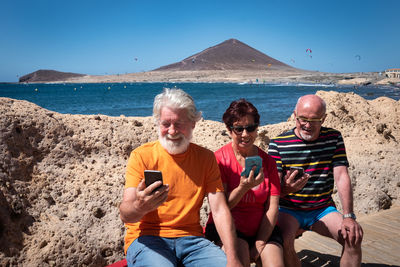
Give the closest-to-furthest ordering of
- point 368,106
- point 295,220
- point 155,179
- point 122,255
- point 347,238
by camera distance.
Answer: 1. point 155,179
2. point 347,238
3. point 295,220
4. point 122,255
5. point 368,106

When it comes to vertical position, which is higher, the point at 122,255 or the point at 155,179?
the point at 155,179

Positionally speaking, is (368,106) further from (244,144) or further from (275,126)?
(244,144)

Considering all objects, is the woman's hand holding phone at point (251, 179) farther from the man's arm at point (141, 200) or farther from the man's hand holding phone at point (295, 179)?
the man's arm at point (141, 200)

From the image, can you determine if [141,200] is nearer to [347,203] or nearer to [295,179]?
[295,179]

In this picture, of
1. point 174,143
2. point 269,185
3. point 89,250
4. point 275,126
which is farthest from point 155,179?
point 275,126

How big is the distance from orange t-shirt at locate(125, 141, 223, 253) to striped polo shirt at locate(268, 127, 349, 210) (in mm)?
766

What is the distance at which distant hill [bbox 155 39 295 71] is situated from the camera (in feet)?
511

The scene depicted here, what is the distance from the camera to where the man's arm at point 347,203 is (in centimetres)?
233

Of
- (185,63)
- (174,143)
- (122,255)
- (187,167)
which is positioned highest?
(185,63)

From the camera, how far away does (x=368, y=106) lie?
6254 millimetres

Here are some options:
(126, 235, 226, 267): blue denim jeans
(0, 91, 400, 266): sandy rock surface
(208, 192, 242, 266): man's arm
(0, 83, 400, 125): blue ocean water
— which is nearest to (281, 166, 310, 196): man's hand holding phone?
(208, 192, 242, 266): man's arm

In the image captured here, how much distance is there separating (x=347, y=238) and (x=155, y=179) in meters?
1.55

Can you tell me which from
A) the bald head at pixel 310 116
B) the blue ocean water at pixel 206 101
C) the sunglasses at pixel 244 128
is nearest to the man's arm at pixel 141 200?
the sunglasses at pixel 244 128

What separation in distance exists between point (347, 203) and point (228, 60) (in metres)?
166
